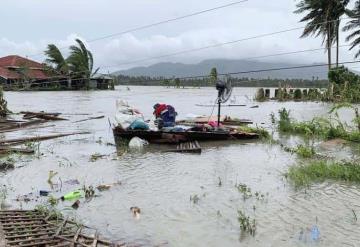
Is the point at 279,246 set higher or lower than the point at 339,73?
lower

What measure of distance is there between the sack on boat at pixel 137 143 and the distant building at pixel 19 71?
42946 millimetres

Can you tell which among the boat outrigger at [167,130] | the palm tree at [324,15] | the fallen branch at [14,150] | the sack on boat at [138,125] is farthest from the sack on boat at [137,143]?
the palm tree at [324,15]

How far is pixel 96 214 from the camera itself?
746 centimetres

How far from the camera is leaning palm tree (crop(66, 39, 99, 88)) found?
55812mm

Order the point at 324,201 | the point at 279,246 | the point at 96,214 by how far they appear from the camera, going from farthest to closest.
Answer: the point at 324,201 < the point at 96,214 < the point at 279,246

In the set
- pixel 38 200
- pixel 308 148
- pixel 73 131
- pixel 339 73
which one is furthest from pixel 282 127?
pixel 339 73

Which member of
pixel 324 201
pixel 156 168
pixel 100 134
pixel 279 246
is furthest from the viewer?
pixel 100 134

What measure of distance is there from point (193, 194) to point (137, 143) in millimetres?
5975

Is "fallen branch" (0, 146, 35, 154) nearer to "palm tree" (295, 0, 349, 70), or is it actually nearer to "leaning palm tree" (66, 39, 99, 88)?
"palm tree" (295, 0, 349, 70)

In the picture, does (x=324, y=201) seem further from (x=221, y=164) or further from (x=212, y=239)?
(x=221, y=164)

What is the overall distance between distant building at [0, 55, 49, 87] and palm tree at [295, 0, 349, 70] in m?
30.7

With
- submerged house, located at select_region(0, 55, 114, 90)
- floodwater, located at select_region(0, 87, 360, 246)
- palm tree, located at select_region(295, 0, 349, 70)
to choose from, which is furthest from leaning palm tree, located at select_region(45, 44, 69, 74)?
floodwater, located at select_region(0, 87, 360, 246)

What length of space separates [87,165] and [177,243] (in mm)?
5710

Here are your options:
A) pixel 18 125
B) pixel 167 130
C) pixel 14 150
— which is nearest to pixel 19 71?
pixel 18 125
